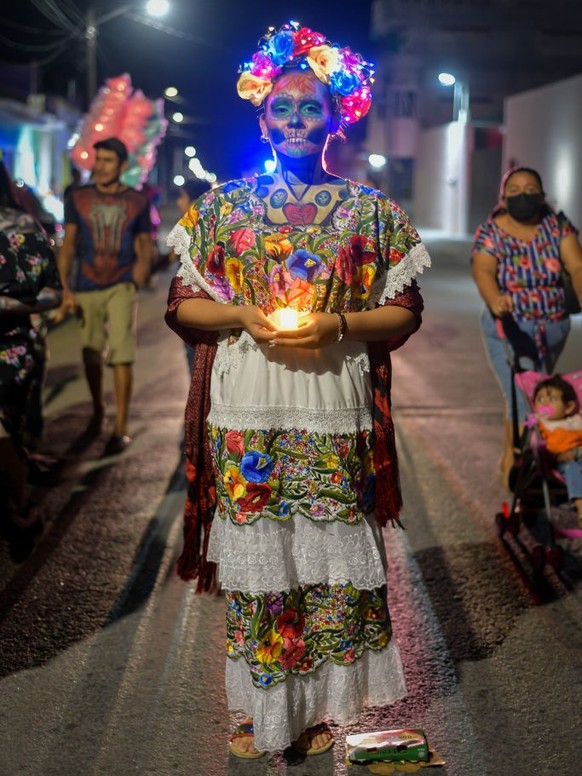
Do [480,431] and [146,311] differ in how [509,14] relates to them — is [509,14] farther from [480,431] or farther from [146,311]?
[480,431]

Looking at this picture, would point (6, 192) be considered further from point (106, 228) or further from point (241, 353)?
point (241, 353)

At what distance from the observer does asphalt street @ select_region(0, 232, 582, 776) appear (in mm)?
3629

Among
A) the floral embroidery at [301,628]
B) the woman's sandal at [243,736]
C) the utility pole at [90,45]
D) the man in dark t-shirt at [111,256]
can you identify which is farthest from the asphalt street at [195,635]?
the utility pole at [90,45]

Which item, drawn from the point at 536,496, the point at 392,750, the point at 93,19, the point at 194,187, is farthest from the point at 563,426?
the point at 93,19

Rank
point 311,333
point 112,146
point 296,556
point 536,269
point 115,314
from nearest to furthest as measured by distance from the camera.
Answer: point 311,333 → point 296,556 → point 536,269 → point 112,146 → point 115,314

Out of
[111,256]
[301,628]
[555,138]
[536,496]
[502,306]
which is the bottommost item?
[536,496]

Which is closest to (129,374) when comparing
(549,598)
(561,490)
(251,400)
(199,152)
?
(199,152)

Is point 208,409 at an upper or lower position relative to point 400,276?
lower

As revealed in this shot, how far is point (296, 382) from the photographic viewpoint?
3412 millimetres

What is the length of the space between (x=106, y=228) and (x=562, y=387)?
3.86 meters

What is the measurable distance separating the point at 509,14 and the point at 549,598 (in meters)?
65.5

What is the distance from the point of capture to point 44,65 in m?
40.6

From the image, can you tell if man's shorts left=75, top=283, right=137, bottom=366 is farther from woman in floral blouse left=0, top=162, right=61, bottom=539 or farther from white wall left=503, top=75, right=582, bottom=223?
white wall left=503, top=75, right=582, bottom=223

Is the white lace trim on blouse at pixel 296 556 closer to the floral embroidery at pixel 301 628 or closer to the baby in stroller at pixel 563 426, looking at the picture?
the floral embroidery at pixel 301 628
